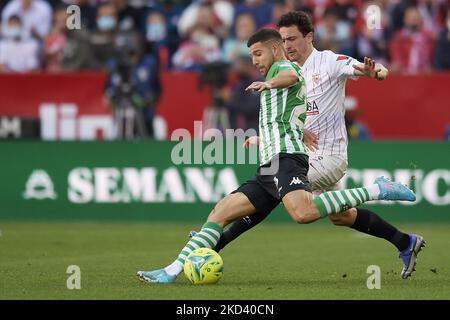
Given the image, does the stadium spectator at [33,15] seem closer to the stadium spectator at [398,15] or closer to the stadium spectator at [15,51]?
the stadium spectator at [15,51]

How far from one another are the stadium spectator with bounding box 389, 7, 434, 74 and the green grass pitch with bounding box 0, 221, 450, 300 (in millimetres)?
4041

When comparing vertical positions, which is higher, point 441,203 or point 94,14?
point 94,14

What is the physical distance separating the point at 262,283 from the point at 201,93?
10346mm

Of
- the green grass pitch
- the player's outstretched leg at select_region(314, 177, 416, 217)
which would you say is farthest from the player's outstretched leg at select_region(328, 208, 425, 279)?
the player's outstretched leg at select_region(314, 177, 416, 217)

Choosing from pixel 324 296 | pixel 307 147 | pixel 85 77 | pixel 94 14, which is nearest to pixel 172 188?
pixel 85 77

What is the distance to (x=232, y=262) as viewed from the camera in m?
12.3

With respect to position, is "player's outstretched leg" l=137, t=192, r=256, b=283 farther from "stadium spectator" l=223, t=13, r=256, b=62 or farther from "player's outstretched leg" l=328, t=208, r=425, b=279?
"stadium spectator" l=223, t=13, r=256, b=62

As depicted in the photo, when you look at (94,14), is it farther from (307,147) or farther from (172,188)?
(307,147)

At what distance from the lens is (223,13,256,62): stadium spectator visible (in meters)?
20.5

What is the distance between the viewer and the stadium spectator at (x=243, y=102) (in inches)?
757

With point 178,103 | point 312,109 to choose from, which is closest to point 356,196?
point 312,109

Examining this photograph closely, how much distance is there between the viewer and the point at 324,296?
8.92 metres

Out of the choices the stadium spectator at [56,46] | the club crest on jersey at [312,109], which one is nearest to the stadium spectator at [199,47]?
the stadium spectator at [56,46]

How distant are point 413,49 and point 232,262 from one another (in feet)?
31.5
